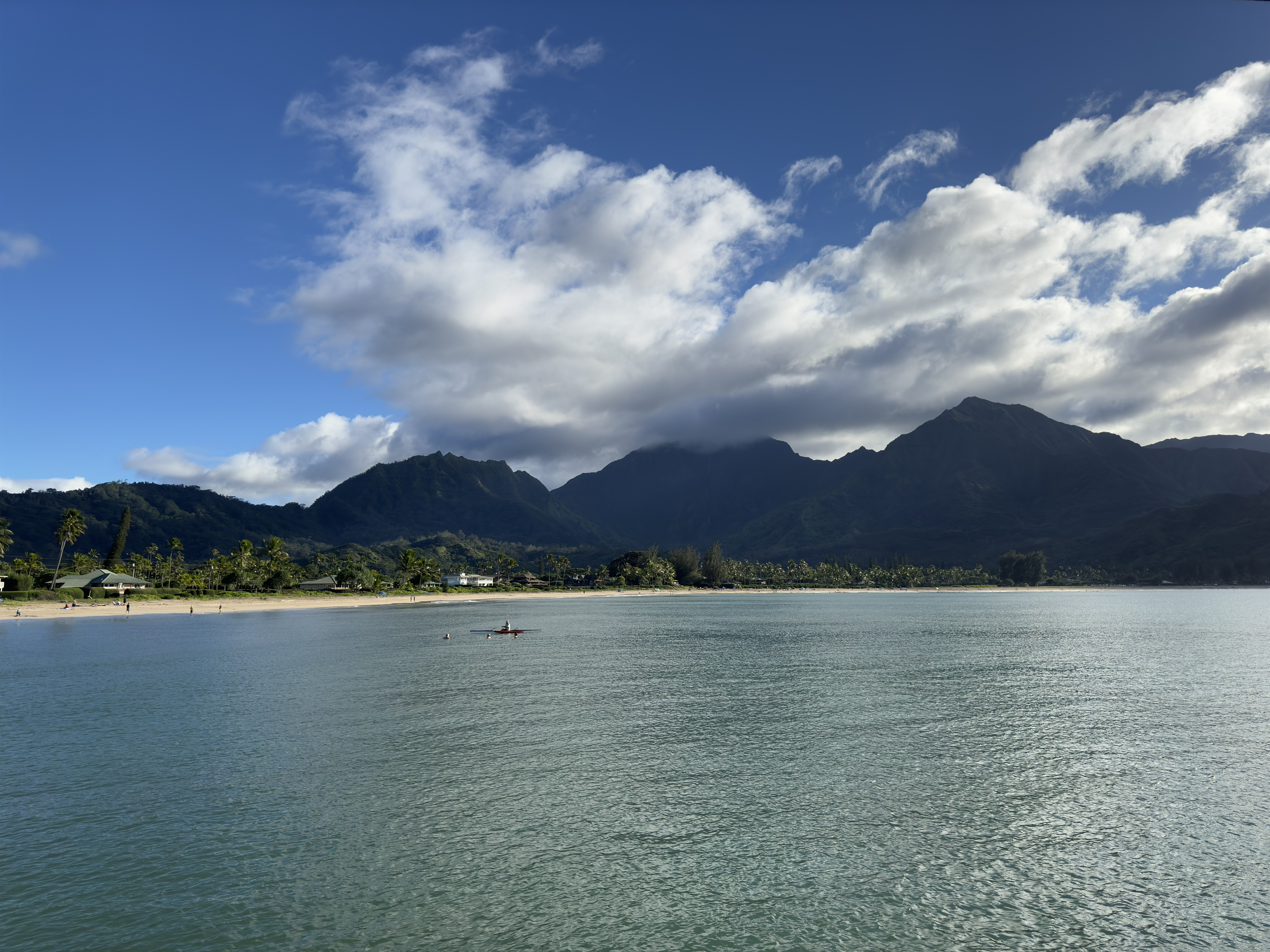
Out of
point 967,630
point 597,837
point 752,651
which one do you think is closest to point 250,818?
point 597,837

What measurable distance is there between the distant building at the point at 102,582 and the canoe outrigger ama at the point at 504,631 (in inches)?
4203

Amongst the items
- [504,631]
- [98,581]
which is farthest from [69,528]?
[504,631]

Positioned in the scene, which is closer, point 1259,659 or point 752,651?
point 1259,659

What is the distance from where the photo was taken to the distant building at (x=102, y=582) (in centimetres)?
16162

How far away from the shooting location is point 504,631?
→ 101 m

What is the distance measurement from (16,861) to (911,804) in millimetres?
28509

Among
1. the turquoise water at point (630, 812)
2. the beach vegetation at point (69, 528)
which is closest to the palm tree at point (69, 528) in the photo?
the beach vegetation at point (69, 528)

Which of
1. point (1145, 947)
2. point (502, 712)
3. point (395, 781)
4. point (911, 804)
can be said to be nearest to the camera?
point (1145, 947)

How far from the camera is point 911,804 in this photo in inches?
1005

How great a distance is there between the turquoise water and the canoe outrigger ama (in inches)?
1588

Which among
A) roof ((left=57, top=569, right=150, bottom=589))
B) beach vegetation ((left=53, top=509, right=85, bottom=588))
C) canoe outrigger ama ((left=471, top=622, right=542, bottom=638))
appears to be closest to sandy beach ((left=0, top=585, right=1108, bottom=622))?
roof ((left=57, top=569, right=150, bottom=589))

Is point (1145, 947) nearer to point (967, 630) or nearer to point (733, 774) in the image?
point (733, 774)

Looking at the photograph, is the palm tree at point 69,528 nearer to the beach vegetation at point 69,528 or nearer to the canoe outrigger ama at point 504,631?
the beach vegetation at point 69,528

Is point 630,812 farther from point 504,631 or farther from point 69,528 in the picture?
point 69,528
